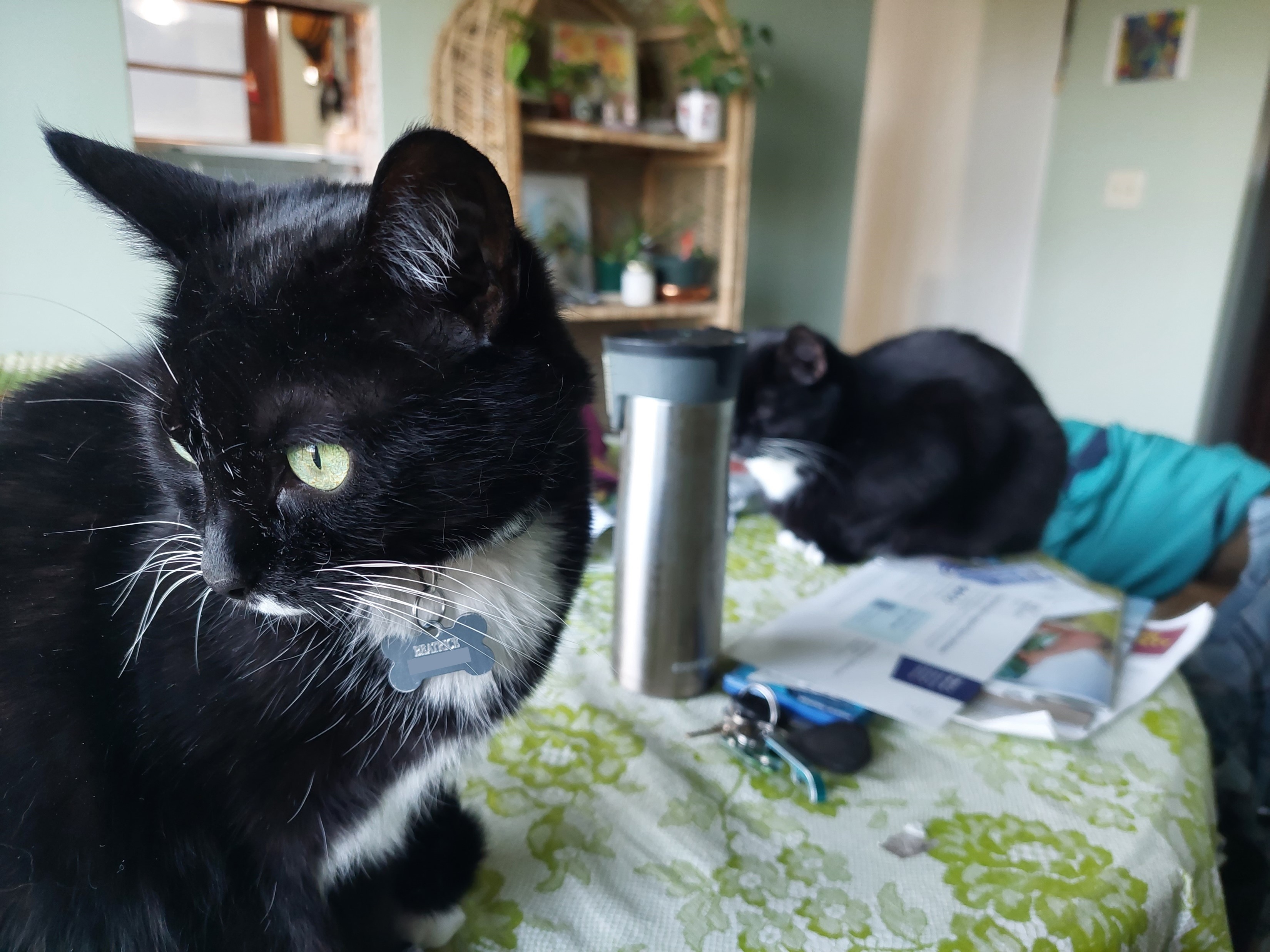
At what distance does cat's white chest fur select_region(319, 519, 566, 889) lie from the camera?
450 millimetres

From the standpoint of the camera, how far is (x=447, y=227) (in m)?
0.37

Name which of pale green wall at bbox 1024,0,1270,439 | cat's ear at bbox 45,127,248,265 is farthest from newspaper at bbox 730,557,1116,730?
pale green wall at bbox 1024,0,1270,439

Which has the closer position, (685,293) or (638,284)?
(638,284)

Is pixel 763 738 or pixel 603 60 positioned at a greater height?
pixel 603 60

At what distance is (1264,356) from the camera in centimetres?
271

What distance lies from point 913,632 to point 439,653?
0.59 meters

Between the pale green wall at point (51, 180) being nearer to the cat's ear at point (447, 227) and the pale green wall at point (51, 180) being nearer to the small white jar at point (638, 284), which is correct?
the cat's ear at point (447, 227)

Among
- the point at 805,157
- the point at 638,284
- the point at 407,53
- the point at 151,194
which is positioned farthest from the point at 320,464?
the point at 805,157

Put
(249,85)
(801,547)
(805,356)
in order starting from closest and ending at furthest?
(801,547) < (805,356) < (249,85)

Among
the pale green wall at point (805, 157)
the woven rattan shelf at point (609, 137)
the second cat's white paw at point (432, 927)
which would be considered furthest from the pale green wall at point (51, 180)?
the pale green wall at point (805, 157)

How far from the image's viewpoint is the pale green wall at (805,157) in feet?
8.25

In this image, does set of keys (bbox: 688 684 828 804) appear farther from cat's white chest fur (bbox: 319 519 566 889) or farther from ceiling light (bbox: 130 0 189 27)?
ceiling light (bbox: 130 0 189 27)

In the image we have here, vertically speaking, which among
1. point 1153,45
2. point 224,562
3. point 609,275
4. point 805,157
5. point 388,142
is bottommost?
point 224,562

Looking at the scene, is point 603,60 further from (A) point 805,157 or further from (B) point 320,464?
(B) point 320,464
